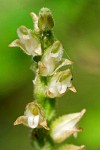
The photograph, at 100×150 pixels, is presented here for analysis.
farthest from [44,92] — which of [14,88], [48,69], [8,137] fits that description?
[8,137]

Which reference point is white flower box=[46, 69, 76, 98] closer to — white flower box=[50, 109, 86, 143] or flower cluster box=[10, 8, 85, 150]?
flower cluster box=[10, 8, 85, 150]

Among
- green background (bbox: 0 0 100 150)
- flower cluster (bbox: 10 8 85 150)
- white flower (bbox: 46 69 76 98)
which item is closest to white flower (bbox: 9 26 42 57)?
flower cluster (bbox: 10 8 85 150)

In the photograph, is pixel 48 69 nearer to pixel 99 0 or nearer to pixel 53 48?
pixel 53 48

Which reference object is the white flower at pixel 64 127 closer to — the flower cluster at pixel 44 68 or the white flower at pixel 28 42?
the flower cluster at pixel 44 68

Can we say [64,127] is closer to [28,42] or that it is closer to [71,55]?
[28,42]

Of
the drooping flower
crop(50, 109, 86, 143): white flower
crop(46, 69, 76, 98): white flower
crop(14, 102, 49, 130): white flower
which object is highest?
the drooping flower
